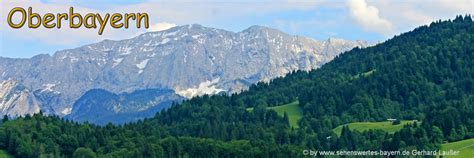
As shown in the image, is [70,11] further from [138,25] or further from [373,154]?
[373,154]

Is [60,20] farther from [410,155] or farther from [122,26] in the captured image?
[410,155]

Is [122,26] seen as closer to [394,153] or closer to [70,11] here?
[70,11]

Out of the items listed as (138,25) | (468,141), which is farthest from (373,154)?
(138,25)

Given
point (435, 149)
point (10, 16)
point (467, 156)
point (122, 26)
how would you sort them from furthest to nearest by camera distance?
point (435, 149) → point (467, 156) → point (122, 26) → point (10, 16)

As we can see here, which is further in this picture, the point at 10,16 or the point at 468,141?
the point at 468,141

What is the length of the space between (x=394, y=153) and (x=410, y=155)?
14660 mm

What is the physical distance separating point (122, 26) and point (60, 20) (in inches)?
310

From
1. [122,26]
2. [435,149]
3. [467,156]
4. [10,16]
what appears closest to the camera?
[10,16]

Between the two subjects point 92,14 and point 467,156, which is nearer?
point 92,14

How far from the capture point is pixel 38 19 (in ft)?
373

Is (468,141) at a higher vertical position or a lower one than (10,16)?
lower

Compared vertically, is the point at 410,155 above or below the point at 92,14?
below

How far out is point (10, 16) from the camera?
111812 mm

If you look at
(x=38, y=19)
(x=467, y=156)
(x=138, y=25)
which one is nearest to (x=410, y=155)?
(x=467, y=156)
